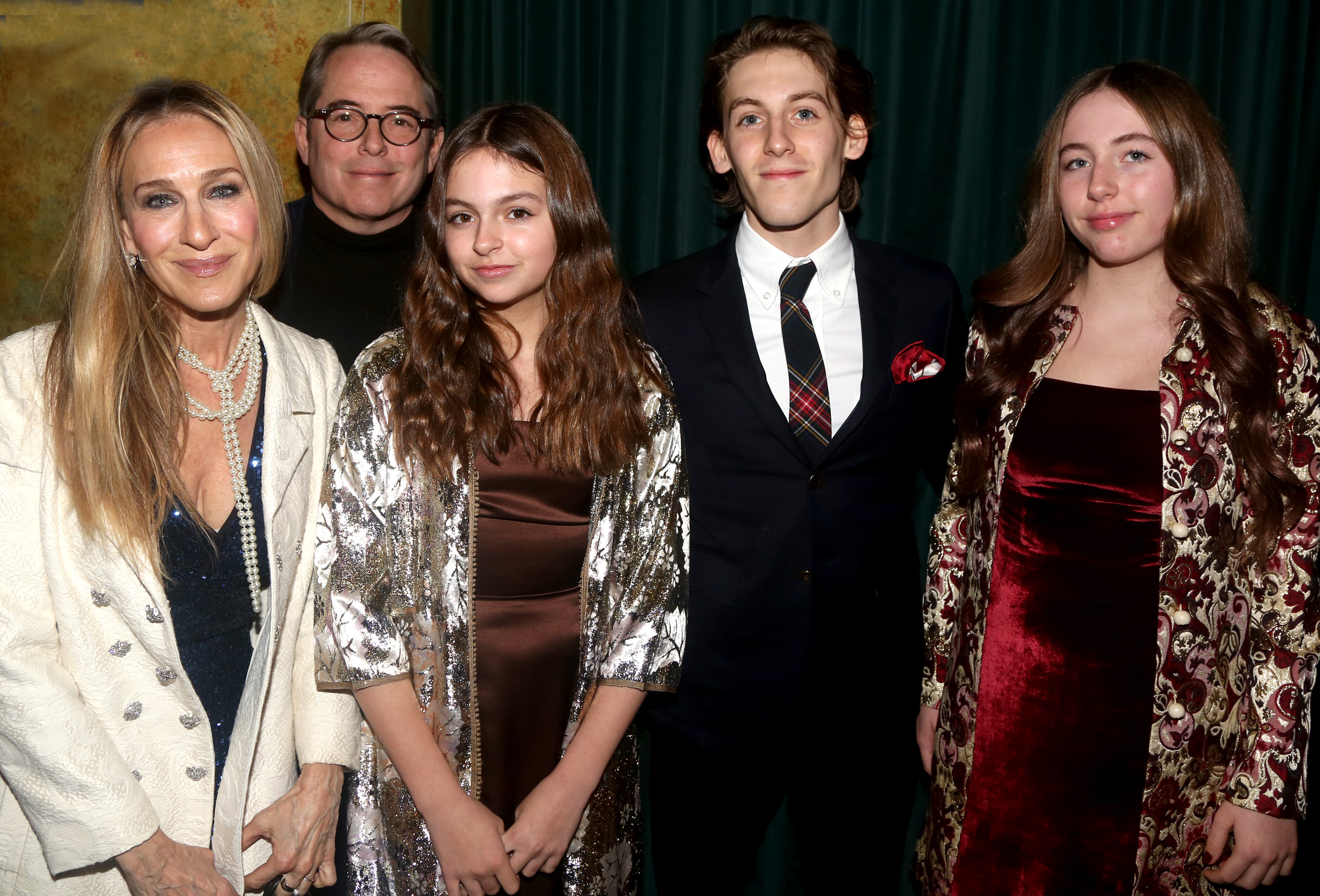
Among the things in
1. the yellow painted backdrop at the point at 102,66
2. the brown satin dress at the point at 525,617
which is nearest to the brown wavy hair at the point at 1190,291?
the brown satin dress at the point at 525,617

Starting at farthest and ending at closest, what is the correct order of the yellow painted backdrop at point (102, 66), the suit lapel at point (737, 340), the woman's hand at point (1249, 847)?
the yellow painted backdrop at point (102, 66) < the suit lapel at point (737, 340) < the woman's hand at point (1249, 847)

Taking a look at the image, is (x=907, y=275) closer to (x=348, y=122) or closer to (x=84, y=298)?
(x=348, y=122)

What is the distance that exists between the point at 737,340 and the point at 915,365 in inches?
14.5

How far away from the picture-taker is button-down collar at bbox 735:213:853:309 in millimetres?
1924

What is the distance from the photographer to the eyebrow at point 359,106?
2146mm

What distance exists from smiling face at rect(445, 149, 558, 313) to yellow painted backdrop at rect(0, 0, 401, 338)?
137cm

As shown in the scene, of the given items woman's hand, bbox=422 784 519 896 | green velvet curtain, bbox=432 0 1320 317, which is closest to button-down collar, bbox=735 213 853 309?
green velvet curtain, bbox=432 0 1320 317

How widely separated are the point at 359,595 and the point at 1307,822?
2.25 meters

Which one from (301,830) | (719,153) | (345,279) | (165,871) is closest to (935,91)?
(719,153)

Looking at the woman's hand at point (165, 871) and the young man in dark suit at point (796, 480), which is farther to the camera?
the young man in dark suit at point (796, 480)

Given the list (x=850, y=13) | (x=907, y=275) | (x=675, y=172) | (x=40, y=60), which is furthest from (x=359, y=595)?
(x=40, y=60)

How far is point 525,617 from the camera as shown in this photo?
5.29 ft

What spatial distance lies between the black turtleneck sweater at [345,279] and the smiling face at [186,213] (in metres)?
0.55

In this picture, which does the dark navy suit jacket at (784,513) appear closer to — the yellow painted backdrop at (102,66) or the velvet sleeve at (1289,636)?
the velvet sleeve at (1289,636)
